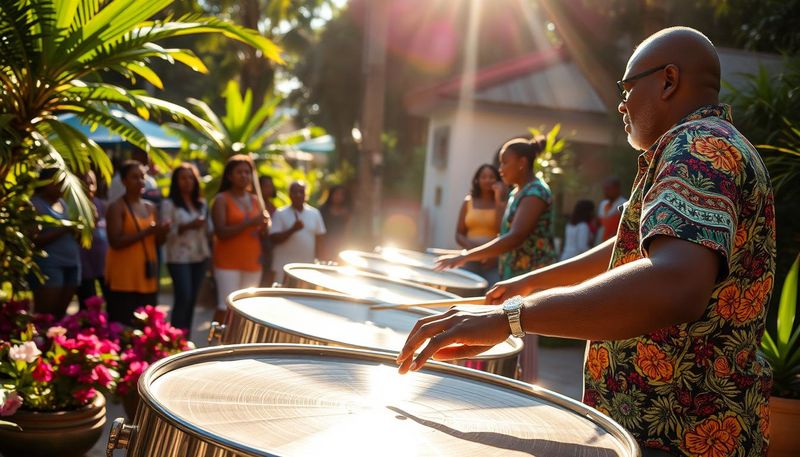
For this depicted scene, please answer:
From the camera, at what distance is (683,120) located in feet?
6.40

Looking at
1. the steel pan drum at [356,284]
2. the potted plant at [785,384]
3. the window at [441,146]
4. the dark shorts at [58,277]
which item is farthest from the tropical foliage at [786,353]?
the window at [441,146]

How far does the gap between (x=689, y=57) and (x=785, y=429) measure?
314cm

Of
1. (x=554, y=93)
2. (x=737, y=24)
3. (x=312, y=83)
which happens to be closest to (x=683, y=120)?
(x=737, y=24)

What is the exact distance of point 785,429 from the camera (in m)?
4.48

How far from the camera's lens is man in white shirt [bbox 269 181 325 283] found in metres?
8.75

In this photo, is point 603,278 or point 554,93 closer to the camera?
point 603,278

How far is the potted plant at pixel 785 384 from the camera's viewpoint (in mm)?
4480

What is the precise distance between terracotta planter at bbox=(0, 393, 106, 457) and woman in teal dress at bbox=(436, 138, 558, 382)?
240 centimetres

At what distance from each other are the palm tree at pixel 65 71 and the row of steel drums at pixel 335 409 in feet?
6.75

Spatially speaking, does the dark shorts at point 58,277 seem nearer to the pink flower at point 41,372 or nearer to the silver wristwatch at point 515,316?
the pink flower at point 41,372

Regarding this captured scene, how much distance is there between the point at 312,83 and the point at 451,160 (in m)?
17.6

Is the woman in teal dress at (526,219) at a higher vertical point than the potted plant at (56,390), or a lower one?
higher

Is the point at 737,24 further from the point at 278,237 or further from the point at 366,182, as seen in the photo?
the point at 278,237

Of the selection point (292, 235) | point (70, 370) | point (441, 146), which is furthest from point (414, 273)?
point (441, 146)
